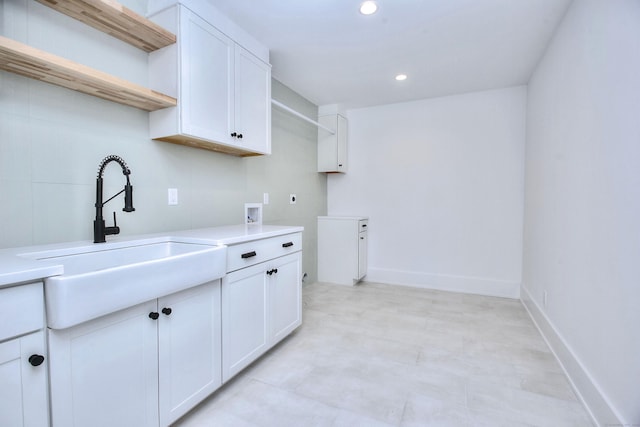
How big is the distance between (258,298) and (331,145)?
2588 mm

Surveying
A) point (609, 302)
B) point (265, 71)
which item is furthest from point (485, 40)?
point (609, 302)

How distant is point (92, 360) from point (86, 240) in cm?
74

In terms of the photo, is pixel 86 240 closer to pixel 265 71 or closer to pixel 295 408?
pixel 295 408

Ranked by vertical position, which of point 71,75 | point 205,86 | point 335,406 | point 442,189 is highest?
point 205,86

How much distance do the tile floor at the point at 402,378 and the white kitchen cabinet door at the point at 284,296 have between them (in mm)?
157

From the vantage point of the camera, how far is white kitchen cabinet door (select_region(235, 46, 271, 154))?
2.12m

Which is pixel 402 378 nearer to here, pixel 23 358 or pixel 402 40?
pixel 23 358

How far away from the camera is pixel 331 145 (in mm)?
3994

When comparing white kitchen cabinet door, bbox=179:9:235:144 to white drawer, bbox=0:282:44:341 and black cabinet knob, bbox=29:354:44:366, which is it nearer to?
white drawer, bbox=0:282:44:341

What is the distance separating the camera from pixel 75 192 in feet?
4.96

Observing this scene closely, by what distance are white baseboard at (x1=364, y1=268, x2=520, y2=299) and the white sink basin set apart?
9.56 ft

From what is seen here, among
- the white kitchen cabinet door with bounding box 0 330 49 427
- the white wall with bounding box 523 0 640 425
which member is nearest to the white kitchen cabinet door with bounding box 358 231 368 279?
the white wall with bounding box 523 0 640 425

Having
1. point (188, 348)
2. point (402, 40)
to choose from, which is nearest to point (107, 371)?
point (188, 348)

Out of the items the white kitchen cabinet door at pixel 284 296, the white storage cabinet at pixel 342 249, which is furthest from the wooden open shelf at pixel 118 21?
the white storage cabinet at pixel 342 249
